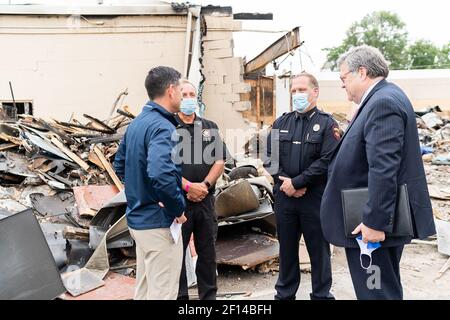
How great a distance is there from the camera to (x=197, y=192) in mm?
3805

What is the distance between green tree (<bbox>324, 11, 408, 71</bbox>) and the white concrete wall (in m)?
49.5

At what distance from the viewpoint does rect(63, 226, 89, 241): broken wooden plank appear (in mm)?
4719

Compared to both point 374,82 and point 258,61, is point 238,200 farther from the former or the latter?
point 258,61

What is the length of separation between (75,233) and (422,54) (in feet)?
198

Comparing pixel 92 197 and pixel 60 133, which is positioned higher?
pixel 60 133

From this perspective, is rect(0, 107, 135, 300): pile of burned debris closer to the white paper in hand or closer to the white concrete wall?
the white paper in hand

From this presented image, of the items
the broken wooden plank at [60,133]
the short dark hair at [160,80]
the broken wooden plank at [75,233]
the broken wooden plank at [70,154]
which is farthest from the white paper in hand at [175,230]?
the broken wooden plank at [60,133]

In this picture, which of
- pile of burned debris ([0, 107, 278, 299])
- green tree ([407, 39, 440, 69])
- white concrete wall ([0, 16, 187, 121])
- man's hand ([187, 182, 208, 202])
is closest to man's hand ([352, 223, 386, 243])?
man's hand ([187, 182, 208, 202])

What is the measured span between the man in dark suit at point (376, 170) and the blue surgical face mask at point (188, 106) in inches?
56.8

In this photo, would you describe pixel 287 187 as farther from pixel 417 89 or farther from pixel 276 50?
pixel 417 89

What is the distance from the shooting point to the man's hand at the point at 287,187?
383 cm

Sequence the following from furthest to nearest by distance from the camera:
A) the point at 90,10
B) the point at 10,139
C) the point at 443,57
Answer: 1. the point at 443,57
2. the point at 90,10
3. the point at 10,139

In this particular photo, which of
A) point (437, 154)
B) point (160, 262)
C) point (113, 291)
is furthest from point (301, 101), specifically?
point (437, 154)
